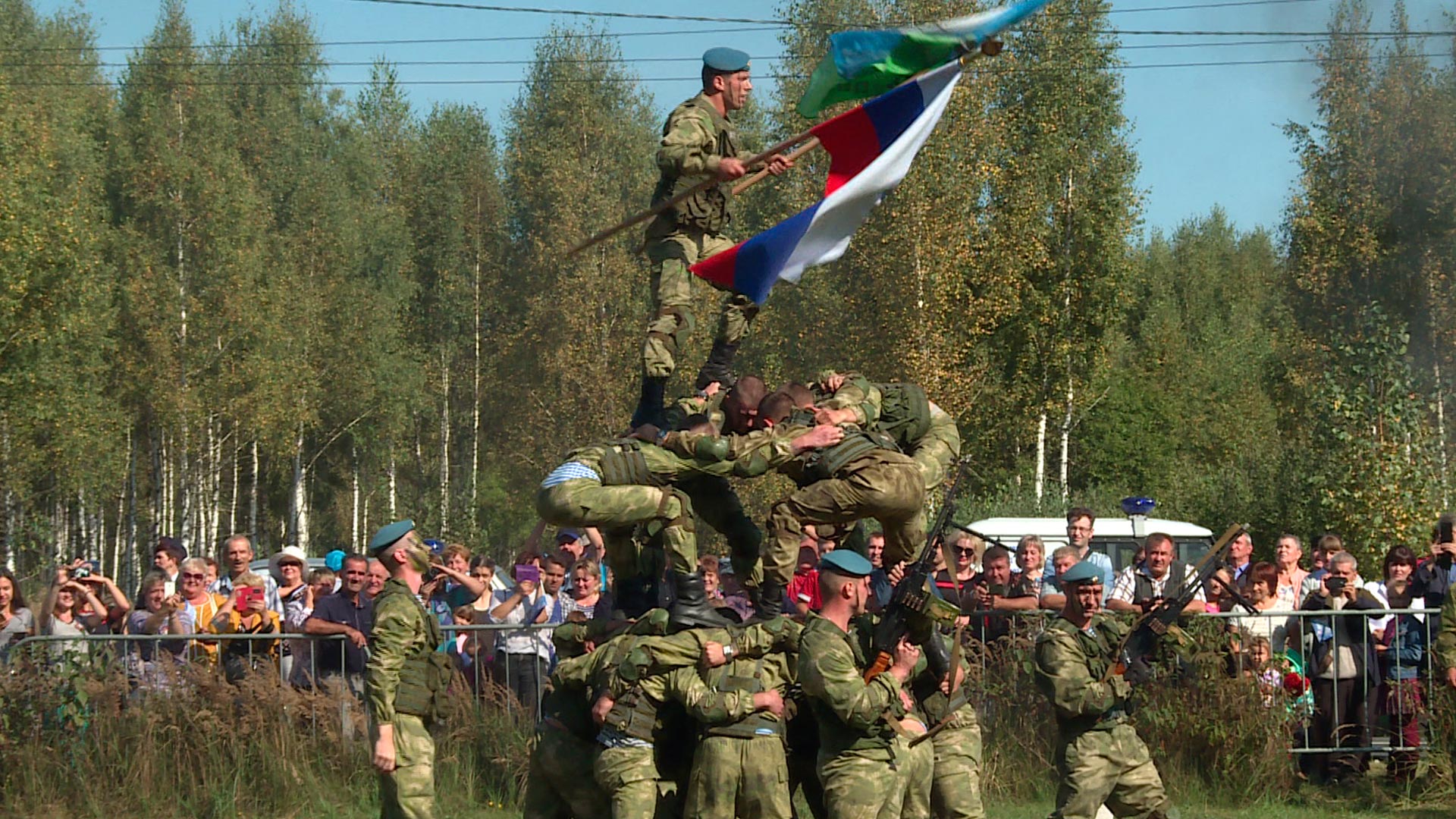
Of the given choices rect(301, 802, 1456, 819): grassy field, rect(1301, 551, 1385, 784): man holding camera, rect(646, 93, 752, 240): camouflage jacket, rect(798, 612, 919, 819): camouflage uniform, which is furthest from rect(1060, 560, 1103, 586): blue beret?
rect(1301, 551, 1385, 784): man holding camera

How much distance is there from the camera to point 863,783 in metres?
8.22

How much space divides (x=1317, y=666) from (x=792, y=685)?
17.4 feet

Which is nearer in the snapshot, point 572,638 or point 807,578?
point 572,638

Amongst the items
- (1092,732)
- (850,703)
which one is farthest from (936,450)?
(850,703)

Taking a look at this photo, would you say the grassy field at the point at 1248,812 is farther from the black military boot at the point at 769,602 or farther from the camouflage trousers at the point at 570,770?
the black military boot at the point at 769,602

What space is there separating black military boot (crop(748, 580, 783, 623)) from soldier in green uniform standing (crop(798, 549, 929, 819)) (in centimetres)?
58

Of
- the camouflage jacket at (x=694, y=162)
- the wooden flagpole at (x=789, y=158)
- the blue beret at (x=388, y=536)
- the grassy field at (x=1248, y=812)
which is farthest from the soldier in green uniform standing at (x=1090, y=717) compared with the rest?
the blue beret at (x=388, y=536)

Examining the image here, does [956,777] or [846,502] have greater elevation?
[846,502]

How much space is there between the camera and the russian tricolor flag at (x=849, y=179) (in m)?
9.07

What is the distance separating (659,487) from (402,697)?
5.74 ft

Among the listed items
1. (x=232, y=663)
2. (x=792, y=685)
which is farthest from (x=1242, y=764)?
(x=232, y=663)

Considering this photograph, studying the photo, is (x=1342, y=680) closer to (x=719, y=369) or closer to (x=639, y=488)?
(x=719, y=369)

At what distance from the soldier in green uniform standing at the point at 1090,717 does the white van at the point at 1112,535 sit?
443 inches

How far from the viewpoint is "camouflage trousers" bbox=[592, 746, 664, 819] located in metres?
8.63
